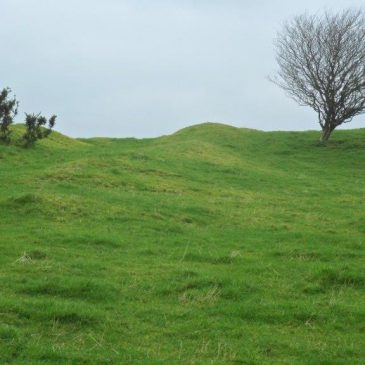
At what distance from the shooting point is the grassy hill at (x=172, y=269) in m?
7.65

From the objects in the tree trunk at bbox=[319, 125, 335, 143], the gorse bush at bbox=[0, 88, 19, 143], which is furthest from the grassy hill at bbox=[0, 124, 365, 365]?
the tree trunk at bbox=[319, 125, 335, 143]

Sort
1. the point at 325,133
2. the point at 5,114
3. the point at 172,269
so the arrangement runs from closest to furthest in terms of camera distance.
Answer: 1. the point at 172,269
2. the point at 5,114
3. the point at 325,133

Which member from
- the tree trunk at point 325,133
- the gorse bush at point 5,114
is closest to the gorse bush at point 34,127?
the gorse bush at point 5,114

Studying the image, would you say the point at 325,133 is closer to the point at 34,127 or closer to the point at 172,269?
the point at 34,127

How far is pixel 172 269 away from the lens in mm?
11117

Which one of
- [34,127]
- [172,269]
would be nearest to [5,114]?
[34,127]

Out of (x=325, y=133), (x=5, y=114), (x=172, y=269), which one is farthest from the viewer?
(x=325, y=133)

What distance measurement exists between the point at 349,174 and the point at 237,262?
22294 millimetres

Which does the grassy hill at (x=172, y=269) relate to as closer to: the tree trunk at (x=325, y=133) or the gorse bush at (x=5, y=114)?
the gorse bush at (x=5, y=114)

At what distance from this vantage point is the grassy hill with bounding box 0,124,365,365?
7648 millimetres

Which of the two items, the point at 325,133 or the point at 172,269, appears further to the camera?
the point at 325,133

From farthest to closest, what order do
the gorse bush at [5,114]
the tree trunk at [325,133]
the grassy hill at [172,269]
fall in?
the tree trunk at [325,133]
the gorse bush at [5,114]
the grassy hill at [172,269]

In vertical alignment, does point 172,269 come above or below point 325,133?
below

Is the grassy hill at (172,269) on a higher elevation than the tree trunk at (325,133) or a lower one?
lower
